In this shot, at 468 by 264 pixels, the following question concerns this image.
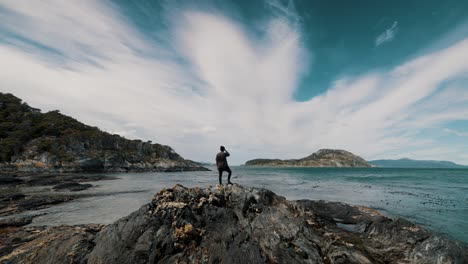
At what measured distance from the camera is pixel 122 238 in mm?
8773

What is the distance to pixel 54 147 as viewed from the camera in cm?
8838

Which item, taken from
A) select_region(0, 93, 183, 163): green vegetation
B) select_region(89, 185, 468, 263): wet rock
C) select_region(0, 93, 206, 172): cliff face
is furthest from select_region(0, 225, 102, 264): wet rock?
select_region(0, 93, 183, 163): green vegetation

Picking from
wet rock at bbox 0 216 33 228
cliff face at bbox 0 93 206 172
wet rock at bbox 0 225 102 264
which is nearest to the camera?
wet rock at bbox 0 225 102 264

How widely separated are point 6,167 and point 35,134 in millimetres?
30541

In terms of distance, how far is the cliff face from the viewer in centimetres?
7850

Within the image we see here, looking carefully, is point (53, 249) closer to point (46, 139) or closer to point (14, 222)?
point (14, 222)

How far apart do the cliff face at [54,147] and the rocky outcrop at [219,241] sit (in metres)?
93.6

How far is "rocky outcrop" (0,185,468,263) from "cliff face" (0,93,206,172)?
93.6 m

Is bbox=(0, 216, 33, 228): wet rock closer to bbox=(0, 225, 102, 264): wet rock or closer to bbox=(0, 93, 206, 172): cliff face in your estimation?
bbox=(0, 225, 102, 264): wet rock

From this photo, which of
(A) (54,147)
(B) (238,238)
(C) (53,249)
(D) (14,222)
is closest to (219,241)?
(B) (238,238)

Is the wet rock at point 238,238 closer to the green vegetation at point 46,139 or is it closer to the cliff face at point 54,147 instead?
the cliff face at point 54,147

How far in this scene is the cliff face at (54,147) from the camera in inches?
3091

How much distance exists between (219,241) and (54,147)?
112 meters

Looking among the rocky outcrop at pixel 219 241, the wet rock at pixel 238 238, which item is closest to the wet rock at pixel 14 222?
the rocky outcrop at pixel 219 241
